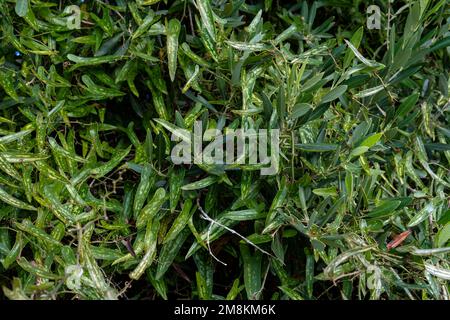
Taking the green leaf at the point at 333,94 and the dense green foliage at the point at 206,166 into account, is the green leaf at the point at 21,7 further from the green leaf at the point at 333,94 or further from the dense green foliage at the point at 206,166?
the green leaf at the point at 333,94

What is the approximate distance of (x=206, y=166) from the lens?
1.10m

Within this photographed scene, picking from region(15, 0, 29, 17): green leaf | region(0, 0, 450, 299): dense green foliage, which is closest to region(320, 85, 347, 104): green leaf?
region(0, 0, 450, 299): dense green foliage

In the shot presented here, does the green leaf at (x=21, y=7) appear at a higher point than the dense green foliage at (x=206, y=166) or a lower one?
higher

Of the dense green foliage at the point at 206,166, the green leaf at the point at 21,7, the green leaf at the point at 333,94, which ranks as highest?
the green leaf at the point at 21,7

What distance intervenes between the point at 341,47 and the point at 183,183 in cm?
48

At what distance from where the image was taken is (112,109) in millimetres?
1402

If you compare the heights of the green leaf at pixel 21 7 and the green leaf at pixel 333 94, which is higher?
the green leaf at pixel 21 7

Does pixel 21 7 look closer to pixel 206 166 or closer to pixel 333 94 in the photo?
pixel 206 166

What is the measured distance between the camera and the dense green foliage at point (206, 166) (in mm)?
1108

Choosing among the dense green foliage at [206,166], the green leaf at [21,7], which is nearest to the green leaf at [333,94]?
the dense green foliage at [206,166]

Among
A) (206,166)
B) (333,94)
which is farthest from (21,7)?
(333,94)

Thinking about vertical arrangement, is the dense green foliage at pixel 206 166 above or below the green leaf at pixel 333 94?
below
